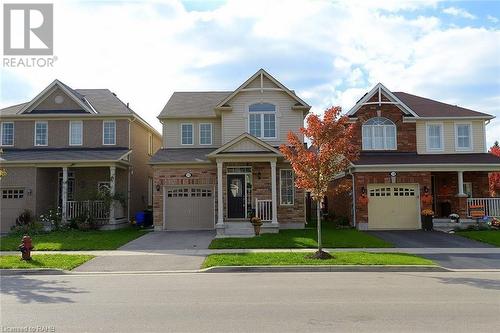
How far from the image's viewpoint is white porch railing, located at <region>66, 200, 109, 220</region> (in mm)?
24328

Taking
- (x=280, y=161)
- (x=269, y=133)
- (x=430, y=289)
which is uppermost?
(x=269, y=133)

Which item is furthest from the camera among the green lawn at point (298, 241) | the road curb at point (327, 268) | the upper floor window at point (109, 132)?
the upper floor window at point (109, 132)

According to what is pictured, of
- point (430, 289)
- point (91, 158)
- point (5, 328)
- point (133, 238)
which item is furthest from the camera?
point (91, 158)

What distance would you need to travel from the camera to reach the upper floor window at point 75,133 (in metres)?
26.4

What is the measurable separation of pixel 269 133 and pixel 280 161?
200 cm

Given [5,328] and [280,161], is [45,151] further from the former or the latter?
[5,328]

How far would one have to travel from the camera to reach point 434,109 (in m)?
26.1

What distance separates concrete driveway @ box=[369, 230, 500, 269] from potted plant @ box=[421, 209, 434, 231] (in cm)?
82

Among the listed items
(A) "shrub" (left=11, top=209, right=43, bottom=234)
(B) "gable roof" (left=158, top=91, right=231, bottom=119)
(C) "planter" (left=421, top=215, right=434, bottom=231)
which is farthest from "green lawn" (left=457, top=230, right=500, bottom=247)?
(A) "shrub" (left=11, top=209, right=43, bottom=234)

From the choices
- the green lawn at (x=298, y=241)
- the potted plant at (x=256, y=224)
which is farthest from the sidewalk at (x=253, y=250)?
the potted plant at (x=256, y=224)

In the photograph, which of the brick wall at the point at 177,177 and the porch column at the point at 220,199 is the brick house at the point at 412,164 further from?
the brick wall at the point at 177,177

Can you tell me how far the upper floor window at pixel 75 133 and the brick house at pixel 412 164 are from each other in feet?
50.2

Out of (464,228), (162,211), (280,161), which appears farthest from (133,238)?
(464,228)

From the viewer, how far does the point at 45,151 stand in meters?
25.8
